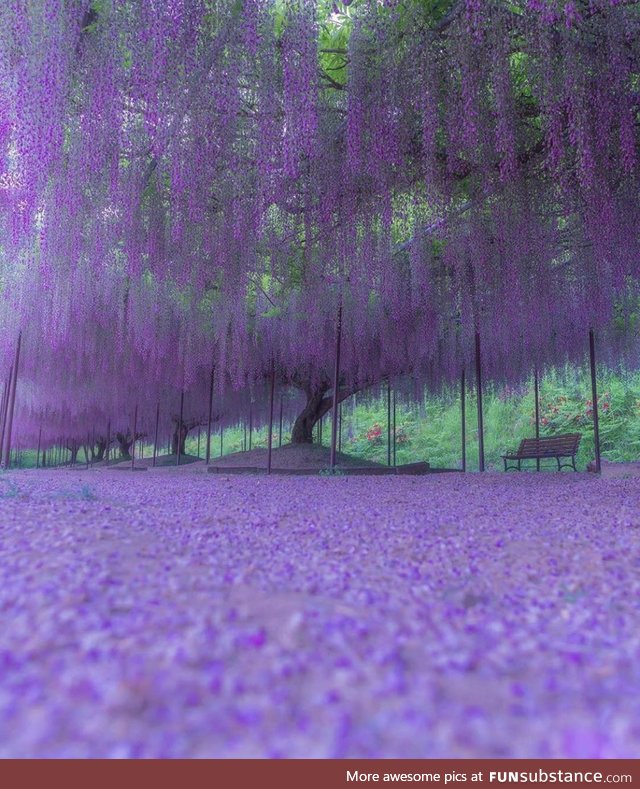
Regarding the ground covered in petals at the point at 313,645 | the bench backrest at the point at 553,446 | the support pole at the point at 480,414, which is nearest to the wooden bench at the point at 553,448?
the bench backrest at the point at 553,446

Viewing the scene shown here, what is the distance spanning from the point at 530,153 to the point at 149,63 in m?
3.41

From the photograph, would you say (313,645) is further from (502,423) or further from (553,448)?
(502,423)

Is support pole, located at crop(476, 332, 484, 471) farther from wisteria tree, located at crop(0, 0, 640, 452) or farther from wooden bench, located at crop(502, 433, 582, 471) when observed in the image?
wooden bench, located at crop(502, 433, 582, 471)

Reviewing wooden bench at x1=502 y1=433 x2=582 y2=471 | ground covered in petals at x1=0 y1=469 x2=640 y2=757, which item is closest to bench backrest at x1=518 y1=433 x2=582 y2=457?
wooden bench at x1=502 y1=433 x2=582 y2=471

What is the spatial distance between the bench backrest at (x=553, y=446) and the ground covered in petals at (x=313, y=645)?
845 cm

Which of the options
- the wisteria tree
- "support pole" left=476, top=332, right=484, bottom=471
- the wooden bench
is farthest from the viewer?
the wooden bench

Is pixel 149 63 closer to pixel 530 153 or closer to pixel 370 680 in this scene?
pixel 530 153

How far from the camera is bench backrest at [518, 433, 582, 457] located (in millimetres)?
9992

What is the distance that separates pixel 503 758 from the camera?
787 millimetres

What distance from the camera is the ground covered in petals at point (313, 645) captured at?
811mm

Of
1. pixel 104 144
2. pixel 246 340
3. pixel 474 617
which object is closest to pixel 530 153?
pixel 104 144

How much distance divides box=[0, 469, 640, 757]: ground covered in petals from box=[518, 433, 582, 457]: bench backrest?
8445 millimetres
